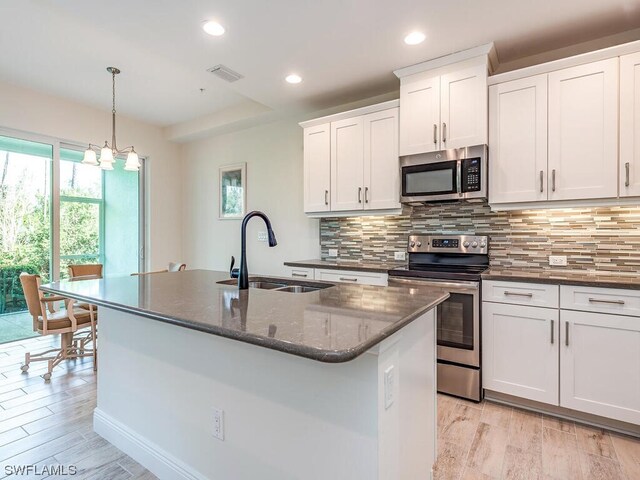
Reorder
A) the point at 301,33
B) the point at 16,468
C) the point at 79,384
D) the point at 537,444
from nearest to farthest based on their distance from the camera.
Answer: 1. the point at 16,468
2. the point at 537,444
3. the point at 301,33
4. the point at 79,384

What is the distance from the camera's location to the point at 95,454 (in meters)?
1.89

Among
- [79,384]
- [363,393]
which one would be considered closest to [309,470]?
[363,393]

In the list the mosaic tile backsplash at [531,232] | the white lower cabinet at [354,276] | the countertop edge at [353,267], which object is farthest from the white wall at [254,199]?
the mosaic tile backsplash at [531,232]

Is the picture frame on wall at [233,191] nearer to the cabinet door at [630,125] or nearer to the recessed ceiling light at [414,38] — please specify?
the recessed ceiling light at [414,38]

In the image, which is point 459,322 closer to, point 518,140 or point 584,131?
point 518,140

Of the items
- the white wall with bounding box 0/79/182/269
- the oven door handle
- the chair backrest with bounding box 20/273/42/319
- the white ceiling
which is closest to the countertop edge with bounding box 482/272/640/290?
the oven door handle

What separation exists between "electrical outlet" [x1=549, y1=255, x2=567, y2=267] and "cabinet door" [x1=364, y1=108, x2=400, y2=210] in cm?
125

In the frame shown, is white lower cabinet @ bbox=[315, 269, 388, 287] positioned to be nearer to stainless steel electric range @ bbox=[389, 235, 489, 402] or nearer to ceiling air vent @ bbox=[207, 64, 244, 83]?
stainless steel electric range @ bbox=[389, 235, 489, 402]

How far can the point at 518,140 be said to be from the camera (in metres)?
2.48

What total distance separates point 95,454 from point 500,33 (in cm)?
366

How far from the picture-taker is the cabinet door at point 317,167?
3451mm

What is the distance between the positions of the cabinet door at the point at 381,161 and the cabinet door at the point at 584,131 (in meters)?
1.15

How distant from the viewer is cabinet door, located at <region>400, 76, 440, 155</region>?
2.76m

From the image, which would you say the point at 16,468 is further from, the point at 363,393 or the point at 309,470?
the point at 363,393
